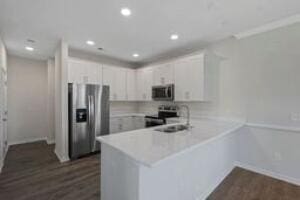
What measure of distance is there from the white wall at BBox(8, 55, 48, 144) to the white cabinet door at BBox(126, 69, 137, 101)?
116 inches

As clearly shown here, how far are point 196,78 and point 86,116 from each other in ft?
9.41

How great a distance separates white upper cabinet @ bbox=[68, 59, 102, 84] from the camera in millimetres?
4289

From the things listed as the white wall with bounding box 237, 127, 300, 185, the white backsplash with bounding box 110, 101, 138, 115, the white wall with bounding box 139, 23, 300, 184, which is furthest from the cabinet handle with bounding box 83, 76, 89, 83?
the white wall with bounding box 237, 127, 300, 185

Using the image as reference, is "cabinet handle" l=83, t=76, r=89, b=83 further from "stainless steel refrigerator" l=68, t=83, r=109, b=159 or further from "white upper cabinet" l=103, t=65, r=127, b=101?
"white upper cabinet" l=103, t=65, r=127, b=101

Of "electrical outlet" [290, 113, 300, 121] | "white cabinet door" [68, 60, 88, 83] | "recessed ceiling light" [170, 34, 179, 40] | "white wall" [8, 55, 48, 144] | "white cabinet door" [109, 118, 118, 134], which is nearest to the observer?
"electrical outlet" [290, 113, 300, 121]

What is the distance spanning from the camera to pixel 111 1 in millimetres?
2346

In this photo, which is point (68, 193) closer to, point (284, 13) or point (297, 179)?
point (297, 179)

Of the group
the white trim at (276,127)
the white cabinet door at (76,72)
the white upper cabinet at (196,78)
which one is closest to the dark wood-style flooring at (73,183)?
the white trim at (276,127)

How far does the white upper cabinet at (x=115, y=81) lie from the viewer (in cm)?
511

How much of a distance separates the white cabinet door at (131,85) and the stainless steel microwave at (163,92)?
102cm

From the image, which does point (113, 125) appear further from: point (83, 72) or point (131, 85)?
point (83, 72)

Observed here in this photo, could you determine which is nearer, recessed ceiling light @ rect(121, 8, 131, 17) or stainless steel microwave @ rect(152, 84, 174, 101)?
recessed ceiling light @ rect(121, 8, 131, 17)

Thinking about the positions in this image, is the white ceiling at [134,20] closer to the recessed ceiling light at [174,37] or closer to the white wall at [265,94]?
the recessed ceiling light at [174,37]

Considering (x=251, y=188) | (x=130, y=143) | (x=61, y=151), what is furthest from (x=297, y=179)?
(x=61, y=151)
